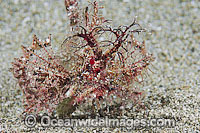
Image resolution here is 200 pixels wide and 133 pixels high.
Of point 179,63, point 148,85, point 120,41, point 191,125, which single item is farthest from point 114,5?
point 191,125

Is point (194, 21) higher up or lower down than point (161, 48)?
higher up

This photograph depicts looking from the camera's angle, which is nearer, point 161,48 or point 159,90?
point 159,90

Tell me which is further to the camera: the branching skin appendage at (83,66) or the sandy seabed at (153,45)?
the sandy seabed at (153,45)

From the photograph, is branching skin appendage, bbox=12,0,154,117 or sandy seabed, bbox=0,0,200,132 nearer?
branching skin appendage, bbox=12,0,154,117

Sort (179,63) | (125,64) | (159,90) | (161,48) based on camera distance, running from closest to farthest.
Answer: (125,64) < (159,90) < (179,63) < (161,48)

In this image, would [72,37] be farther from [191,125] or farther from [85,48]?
[191,125]

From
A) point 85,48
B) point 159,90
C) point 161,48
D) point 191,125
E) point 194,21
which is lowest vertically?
point 191,125

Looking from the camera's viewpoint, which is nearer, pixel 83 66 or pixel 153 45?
pixel 83 66

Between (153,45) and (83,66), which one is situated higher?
(153,45)
